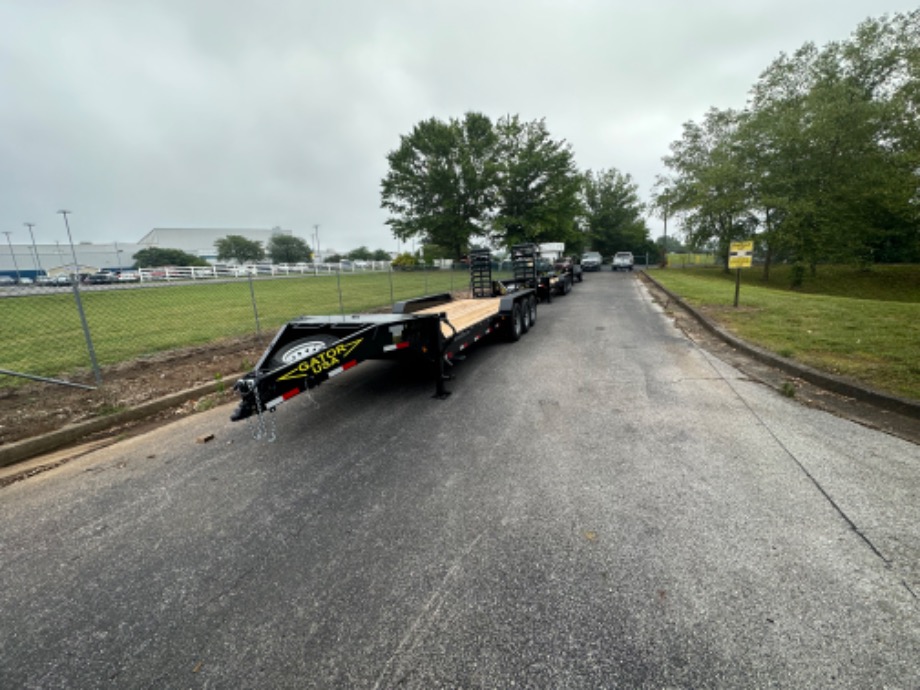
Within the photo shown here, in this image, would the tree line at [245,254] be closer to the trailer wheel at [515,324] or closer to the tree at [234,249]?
the tree at [234,249]

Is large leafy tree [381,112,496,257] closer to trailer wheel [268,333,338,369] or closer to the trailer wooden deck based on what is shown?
the trailer wooden deck

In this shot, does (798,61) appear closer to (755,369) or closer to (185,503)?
(755,369)

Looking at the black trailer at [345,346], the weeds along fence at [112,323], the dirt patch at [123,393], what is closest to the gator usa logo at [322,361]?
the black trailer at [345,346]

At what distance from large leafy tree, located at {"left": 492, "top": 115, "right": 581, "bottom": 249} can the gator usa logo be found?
30469 millimetres

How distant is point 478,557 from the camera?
233 cm

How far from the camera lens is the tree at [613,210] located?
2069 inches

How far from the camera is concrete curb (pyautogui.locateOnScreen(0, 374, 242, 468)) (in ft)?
12.7

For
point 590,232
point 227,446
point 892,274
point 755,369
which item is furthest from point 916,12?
point 227,446

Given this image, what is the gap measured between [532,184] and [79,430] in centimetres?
3402

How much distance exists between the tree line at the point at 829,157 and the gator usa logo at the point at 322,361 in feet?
88.7

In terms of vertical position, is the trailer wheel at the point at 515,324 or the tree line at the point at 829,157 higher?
the tree line at the point at 829,157

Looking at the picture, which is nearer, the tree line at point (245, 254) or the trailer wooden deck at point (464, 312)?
the trailer wooden deck at point (464, 312)

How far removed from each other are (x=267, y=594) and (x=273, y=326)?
8958mm

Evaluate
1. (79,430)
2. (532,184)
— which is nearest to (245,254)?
(532,184)
